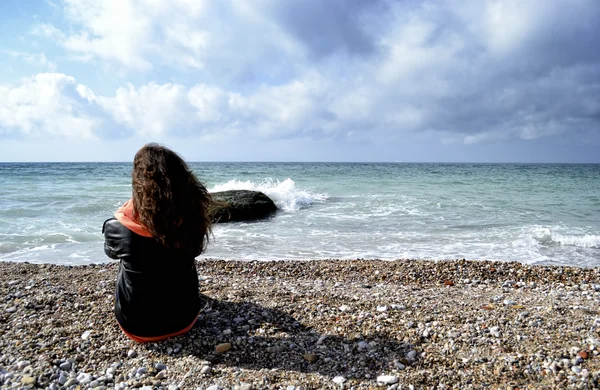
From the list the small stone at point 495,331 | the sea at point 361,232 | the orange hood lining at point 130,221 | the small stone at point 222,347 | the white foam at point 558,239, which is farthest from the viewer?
the white foam at point 558,239

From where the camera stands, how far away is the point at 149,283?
3.78 meters

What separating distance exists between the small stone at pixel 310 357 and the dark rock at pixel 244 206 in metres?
10.9

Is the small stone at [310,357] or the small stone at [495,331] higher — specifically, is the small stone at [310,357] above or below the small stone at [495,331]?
below

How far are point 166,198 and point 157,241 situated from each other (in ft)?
1.41

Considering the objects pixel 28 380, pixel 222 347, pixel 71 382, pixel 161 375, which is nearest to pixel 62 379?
pixel 71 382

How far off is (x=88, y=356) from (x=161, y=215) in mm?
1658

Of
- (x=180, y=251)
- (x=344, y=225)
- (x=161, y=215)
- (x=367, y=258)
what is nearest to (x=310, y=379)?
(x=180, y=251)

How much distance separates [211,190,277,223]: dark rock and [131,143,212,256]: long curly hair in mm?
10704

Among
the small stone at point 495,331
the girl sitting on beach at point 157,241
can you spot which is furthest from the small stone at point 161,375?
the small stone at point 495,331

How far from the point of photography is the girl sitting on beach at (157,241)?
357 centimetres

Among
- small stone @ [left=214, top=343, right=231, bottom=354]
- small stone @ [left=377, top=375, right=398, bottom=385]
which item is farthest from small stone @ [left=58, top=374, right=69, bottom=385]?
small stone @ [left=377, top=375, right=398, bottom=385]

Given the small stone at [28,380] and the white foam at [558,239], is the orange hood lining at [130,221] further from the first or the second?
the white foam at [558,239]

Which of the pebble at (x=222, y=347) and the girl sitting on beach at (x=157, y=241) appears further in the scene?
the pebble at (x=222, y=347)

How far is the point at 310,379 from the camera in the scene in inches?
134
